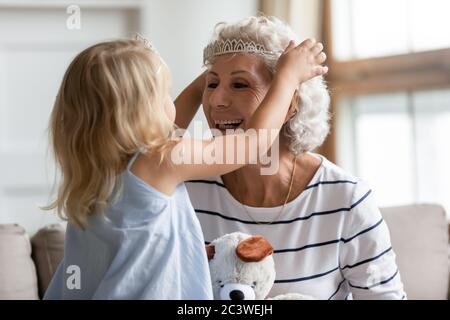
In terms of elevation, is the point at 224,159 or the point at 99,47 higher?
the point at 99,47

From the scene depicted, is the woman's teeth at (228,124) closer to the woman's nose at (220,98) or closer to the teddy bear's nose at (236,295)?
the woman's nose at (220,98)

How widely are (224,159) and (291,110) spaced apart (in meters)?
0.40

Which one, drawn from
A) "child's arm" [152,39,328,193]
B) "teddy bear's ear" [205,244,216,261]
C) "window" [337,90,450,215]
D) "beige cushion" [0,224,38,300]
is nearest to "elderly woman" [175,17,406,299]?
"child's arm" [152,39,328,193]

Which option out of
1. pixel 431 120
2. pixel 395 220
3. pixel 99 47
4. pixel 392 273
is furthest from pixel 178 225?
pixel 431 120

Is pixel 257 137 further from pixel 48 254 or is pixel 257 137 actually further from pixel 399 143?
pixel 399 143

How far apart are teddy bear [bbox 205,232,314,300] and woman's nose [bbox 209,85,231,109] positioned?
0.39 m

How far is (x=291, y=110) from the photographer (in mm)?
1534

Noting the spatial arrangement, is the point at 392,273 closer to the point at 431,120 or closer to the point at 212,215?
the point at 212,215

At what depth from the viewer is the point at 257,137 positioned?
120cm

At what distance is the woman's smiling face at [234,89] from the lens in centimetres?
149

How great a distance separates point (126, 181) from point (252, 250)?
23 cm

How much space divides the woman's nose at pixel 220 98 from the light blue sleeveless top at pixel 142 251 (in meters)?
0.36

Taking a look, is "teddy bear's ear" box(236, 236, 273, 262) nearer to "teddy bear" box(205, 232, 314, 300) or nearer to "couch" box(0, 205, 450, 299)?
"teddy bear" box(205, 232, 314, 300)

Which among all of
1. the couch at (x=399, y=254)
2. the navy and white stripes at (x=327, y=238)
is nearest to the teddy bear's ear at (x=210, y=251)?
the navy and white stripes at (x=327, y=238)
